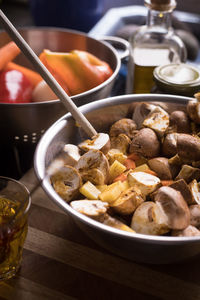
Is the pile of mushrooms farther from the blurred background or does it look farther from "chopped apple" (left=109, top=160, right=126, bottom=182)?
the blurred background

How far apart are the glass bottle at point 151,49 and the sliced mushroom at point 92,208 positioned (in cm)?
53

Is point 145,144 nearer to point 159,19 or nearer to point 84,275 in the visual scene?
point 84,275

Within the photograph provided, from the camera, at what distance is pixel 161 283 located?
0.66 m

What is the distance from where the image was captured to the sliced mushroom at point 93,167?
69cm

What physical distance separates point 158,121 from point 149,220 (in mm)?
263

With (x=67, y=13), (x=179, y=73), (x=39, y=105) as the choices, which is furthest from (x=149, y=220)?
(x=67, y=13)

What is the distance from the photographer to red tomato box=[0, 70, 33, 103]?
3.21 feet

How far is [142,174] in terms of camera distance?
69cm

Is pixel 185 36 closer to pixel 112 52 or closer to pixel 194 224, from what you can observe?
pixel 112 52

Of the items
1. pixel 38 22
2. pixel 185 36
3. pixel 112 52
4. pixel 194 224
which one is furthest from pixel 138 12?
pixel 194 224

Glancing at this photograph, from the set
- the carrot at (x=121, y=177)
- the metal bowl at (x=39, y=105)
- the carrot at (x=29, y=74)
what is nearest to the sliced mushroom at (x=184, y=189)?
the carrot at (x=121, y=177)

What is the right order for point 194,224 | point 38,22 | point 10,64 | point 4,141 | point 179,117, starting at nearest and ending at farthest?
point 194,224, point 179,117, point 4,141, point 10,64, point 38,22

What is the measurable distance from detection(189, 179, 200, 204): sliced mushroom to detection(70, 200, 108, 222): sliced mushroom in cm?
16

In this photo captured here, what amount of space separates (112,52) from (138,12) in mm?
916
